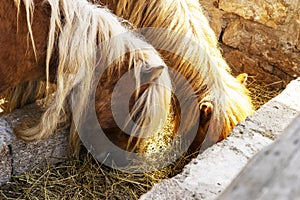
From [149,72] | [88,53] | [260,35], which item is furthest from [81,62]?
[260,35]

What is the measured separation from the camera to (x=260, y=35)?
10.7 feet

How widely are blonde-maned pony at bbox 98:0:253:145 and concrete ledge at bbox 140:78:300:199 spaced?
0.22 metres

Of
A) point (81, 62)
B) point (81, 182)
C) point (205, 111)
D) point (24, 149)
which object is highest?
point (81, 62)

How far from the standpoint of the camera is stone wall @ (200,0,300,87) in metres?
3.11

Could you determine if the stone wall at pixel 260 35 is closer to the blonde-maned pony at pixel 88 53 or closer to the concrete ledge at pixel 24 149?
the blonde-maned pony at pixel 88 53

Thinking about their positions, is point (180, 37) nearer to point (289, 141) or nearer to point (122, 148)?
point (122, 148)

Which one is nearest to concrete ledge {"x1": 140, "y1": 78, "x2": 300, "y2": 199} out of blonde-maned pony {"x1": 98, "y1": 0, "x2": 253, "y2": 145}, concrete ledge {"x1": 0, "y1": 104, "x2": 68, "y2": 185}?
blonde-maned pony {"x1": 98, "y1": 0, "x2": 253, "y2": 145}

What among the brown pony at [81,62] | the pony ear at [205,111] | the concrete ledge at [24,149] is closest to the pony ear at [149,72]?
the brown pony at [81,62]

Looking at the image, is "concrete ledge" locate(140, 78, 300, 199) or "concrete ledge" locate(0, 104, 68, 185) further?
"concrete ledge" locate(0, 104, 68, 185)

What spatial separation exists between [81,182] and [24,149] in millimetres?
308

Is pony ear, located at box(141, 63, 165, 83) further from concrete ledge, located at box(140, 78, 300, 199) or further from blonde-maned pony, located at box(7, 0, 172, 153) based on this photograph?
concrete ledge, located at box(140, 78, 300, 199)

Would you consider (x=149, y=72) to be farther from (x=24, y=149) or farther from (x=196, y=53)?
(x=24, y=149)

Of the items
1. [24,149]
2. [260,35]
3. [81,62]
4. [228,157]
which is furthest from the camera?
[260,35]

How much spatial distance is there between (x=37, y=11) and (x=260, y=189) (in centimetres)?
156
